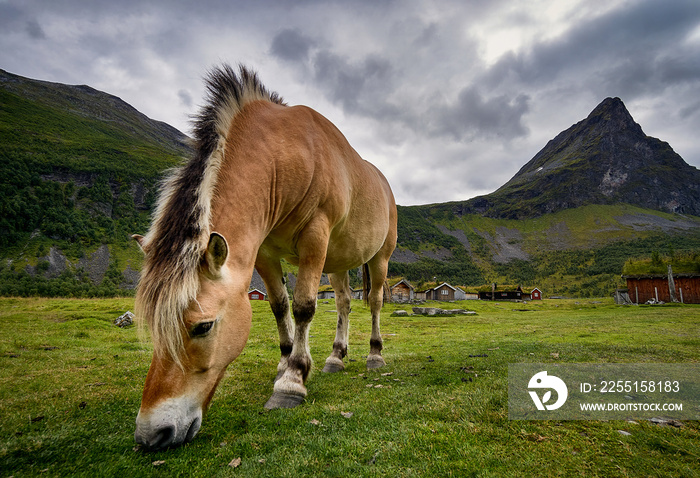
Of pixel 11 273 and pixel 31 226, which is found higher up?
pixel 31 226

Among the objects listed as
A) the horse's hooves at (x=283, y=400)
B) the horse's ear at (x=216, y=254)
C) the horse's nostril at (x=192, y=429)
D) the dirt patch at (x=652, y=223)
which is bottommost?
the horse's hooves at (x=283, y=400)

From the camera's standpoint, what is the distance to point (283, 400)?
12.9 feet

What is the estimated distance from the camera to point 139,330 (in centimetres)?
277

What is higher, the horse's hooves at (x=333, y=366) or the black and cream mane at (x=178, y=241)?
the black and cream mane at (x=178, y=241)

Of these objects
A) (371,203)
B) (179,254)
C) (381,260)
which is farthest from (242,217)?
(381,260)

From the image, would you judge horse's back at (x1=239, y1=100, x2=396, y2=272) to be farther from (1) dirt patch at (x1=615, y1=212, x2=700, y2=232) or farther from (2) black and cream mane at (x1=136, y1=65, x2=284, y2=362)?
(1) dirt patch at (x1=615, y1=212, x2=700, y2=232)

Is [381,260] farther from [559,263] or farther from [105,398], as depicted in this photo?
[559,263]

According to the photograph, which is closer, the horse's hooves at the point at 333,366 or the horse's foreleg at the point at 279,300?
the horse's foreleg at the point at 279,300

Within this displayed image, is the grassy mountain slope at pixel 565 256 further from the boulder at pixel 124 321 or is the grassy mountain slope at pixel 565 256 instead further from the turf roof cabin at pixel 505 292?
the boulder at pixel 124 321

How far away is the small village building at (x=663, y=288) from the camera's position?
1511 inches

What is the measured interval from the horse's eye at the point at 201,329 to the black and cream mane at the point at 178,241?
0.11m

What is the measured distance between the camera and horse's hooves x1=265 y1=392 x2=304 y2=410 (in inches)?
152

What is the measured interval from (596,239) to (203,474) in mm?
226555

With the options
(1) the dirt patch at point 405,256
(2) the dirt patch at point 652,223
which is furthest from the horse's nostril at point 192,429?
(2) the dirt patch at point 652,223
